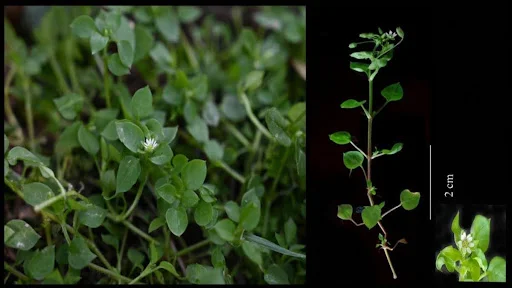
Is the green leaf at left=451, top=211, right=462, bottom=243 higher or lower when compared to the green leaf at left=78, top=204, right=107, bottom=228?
lower

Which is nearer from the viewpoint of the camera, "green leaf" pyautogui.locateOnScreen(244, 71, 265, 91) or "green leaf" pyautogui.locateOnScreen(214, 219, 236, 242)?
"green leaf" pyautogui.locateOnScreen(214, 219, 236, 242)

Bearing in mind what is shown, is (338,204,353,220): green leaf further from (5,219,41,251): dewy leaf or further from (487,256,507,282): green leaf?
(5,219,41,251): dewy leaf

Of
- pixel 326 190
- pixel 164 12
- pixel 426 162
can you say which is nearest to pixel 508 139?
pixel 426 162

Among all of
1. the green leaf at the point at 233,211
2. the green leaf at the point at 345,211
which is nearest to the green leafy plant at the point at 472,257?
the green leaf at the point at 345,211

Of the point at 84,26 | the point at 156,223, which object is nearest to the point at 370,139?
the point at 156,223

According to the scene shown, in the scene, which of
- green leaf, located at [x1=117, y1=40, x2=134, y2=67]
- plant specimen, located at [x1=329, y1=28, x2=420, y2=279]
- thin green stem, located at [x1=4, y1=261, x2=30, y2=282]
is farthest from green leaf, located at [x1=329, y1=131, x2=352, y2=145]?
thin green stem, located at [x1=4, y1=261, x2=30, y2=282]

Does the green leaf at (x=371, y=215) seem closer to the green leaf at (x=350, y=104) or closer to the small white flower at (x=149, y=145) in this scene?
the green leaf at (x=350, y=104)
